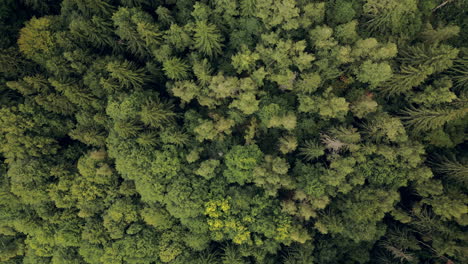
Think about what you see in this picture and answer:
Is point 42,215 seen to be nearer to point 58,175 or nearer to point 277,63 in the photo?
point 58,175

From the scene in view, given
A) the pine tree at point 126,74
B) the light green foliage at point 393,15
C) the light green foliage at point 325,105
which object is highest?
the light green foliage at point 393,15

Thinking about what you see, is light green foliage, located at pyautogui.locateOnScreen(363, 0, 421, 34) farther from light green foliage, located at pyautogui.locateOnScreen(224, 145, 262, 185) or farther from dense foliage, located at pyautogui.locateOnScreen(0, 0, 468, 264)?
light green foliage, located at pyautogui.locateOnScreen(224, 145, 262, 185)

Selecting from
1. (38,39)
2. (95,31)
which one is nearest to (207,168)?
(95,31)

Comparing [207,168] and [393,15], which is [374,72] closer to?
[393,15]

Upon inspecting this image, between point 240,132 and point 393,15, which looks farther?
point 240,132

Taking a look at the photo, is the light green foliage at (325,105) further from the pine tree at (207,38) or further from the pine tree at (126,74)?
the pine tree at (126,74)

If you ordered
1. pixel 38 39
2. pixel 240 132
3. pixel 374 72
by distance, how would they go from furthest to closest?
pixel 38 39
pixel 240 132
pixel 374 72

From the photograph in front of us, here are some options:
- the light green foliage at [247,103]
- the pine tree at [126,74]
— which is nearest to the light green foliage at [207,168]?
the light green foliage at [247,103]

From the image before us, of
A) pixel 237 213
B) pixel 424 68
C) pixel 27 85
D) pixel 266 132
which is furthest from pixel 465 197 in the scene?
pixel 27 85
